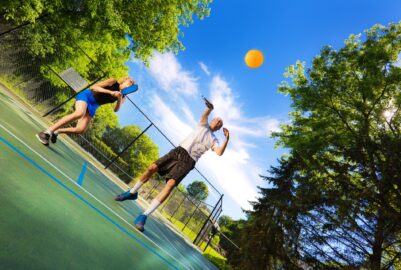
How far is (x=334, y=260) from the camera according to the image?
7.39 m

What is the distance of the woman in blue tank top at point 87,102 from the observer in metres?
4.54

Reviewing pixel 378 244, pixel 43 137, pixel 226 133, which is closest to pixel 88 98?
pixel 43 137

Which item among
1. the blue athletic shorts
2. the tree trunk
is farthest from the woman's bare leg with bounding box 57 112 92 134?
the tree trunk

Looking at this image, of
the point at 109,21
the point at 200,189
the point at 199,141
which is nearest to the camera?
the point at 199,141

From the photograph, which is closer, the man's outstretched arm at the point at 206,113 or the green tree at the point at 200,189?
the man's outstretched arm at the point at 206,113

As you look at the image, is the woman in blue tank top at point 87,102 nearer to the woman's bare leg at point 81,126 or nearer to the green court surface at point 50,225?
the woman's bare leg at point 81,126

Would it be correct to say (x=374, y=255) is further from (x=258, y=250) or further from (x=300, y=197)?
(x=258, y=250)

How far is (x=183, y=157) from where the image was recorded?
4488 mm

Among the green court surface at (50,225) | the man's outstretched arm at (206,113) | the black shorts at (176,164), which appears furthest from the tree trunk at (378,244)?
the green court surface at (50,225)

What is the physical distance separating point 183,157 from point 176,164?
0.15 metres

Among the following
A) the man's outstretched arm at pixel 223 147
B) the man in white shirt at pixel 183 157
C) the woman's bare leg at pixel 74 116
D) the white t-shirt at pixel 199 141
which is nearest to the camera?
the man in white shirt at pixel 183 157

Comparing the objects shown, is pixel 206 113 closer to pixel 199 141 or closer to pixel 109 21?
pixel 199 141

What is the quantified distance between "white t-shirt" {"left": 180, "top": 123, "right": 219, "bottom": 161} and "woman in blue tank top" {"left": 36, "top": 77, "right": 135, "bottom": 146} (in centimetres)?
134

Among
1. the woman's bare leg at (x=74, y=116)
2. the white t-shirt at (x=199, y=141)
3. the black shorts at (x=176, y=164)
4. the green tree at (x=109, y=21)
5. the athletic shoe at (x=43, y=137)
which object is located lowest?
the athletic shoe at (x=43, y=137)
